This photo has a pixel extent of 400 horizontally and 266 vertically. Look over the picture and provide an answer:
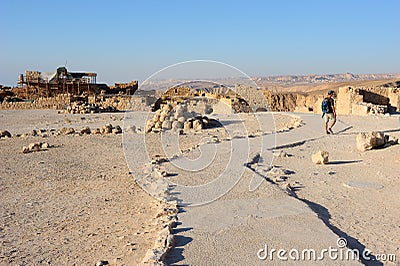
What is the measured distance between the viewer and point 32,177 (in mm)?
7715

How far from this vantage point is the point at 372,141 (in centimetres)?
911

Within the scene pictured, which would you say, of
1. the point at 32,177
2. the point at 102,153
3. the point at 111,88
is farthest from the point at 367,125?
the point at 111,88

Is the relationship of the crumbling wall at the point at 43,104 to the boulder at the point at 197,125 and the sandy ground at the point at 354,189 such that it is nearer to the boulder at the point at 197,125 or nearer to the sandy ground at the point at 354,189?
the boulder at the point at 197,125

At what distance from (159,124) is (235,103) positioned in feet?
23.2

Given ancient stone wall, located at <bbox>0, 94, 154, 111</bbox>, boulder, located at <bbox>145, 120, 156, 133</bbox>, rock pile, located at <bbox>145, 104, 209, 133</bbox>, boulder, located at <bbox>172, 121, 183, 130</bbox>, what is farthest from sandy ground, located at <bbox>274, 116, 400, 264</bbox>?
ancient stone wall, located at <bbox>0, 94, 154, 111</bbox>

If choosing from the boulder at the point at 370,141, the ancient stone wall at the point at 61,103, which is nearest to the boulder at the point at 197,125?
the boulder at the point at 370,141

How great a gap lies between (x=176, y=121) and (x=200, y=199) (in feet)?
30.9

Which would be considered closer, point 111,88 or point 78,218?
point 78,218

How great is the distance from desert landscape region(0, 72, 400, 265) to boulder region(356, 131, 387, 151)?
0.03m

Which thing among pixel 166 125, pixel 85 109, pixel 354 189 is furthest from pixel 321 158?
pixel 85 109

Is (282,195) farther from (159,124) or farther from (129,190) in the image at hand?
(159,124)

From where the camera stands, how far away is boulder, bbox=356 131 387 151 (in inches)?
358

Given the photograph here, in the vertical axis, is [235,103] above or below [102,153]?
above

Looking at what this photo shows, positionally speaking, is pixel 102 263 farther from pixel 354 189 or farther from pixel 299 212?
pixel 354 189
